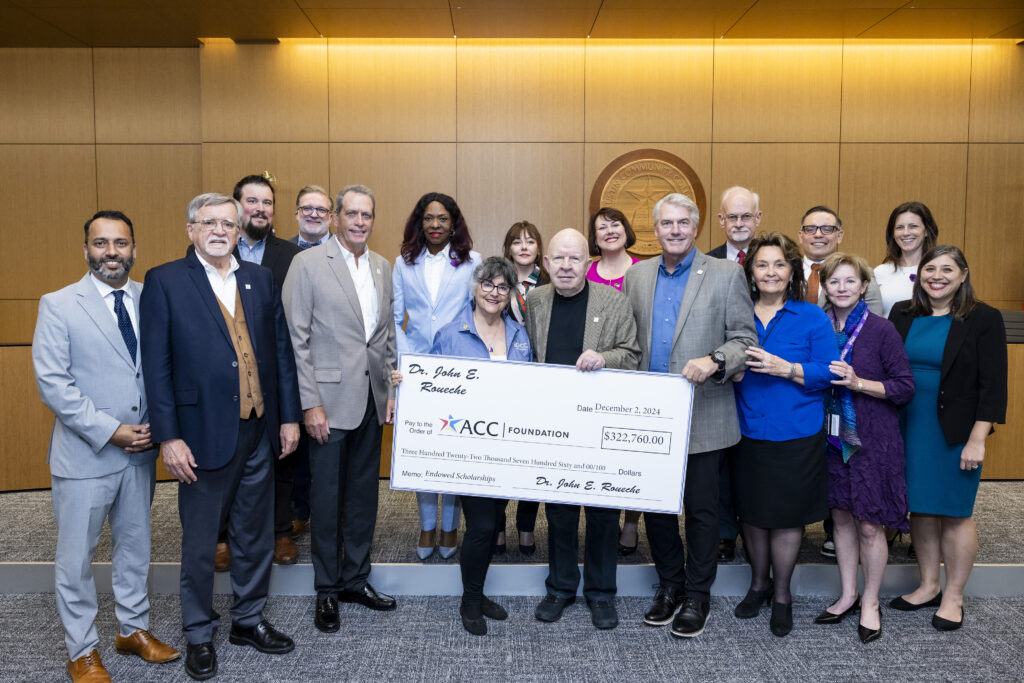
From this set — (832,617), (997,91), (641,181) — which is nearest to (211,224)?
(832,617)

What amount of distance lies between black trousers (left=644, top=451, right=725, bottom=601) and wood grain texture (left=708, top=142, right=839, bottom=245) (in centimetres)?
402

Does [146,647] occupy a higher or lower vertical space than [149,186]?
lower

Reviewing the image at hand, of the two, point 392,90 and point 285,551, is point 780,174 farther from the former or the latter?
point 285,551

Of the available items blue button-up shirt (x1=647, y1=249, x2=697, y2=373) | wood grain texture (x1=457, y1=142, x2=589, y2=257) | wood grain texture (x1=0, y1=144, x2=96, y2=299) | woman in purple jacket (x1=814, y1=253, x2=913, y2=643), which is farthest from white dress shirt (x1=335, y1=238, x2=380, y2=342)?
wood grain texture (x1=0, y1=144, x2=96, y2=299)

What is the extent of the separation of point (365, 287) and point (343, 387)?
466mm

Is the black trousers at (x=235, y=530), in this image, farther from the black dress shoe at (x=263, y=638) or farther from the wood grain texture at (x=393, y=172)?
the wood grain texture at (x=393, y=172)

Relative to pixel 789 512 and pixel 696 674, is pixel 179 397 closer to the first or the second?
pixel 696 674

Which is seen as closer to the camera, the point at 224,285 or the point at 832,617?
the point at 224,285

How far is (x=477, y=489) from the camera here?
2.78 meters

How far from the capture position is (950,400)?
2.83 metres

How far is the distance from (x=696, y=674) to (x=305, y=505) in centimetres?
233

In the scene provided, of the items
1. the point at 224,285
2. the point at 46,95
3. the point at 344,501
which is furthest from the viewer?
the point at 46,95

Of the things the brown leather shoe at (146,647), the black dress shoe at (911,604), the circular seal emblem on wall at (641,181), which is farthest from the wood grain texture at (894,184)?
the brown leather shoe at (146,647)

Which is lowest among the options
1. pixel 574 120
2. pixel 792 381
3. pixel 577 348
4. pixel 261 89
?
pixel 792 381
